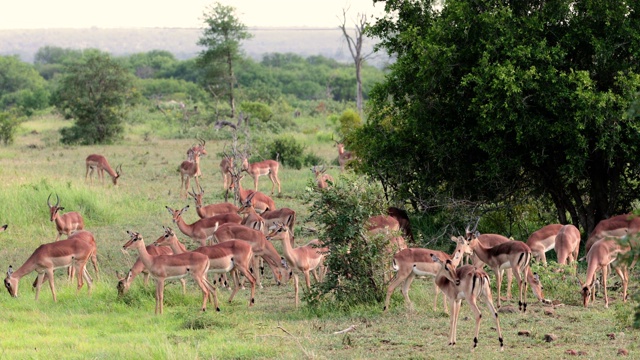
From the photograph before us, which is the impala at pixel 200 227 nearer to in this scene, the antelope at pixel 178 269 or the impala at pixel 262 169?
the antelope at pixel 178 269

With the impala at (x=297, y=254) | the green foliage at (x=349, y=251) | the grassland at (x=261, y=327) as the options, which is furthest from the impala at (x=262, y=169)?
the green foliage at (x=349, y=251)

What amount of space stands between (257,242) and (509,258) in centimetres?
262

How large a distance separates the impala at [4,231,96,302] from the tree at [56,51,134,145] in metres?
16.0

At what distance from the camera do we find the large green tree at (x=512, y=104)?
9.48m

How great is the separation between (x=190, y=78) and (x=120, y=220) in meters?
40.3

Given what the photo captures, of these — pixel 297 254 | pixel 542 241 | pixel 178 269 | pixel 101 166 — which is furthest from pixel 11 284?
pixel 101 166

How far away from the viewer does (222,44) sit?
3047 centimetres

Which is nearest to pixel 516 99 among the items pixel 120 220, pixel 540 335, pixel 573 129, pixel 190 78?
pixel 573 129

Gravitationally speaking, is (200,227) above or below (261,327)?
above

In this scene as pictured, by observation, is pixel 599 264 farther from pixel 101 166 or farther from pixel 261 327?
pixel 101 166

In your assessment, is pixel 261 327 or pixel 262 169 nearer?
pixel 261 327

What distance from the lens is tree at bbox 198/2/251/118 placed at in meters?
30.5

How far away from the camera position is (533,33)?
989 cm

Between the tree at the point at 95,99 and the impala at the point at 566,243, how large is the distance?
17877 mm
